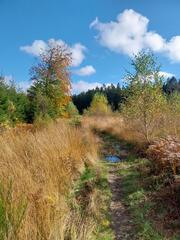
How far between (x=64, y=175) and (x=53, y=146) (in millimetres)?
1164

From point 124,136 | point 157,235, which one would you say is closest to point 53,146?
point 157,235

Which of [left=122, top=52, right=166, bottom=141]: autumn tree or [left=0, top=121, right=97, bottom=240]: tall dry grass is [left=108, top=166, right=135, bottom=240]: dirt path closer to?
[left=0, top=121, right=97, bottom=240]: tall dry grass

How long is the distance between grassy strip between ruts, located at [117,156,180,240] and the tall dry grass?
0.99 meters

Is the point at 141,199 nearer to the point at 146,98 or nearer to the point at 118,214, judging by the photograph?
the point at 118,214

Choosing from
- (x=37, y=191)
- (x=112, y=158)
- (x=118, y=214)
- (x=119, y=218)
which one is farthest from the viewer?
(x=112, y=158)

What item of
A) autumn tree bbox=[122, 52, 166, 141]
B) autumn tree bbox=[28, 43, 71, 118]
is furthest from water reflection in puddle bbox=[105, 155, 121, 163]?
autumn tree bbox=[28, 43, 71, 118]

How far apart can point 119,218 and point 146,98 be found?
9092 mm

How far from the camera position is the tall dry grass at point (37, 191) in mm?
3830

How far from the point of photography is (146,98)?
577 inches

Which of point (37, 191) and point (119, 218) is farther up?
point (37, 191)

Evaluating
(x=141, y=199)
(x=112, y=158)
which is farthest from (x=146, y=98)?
(x=141, y=199)

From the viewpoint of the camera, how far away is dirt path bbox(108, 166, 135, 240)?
5.38m

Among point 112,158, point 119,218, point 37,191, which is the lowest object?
point 119,218

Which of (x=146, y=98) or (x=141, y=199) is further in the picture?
(x=146, y=98)
